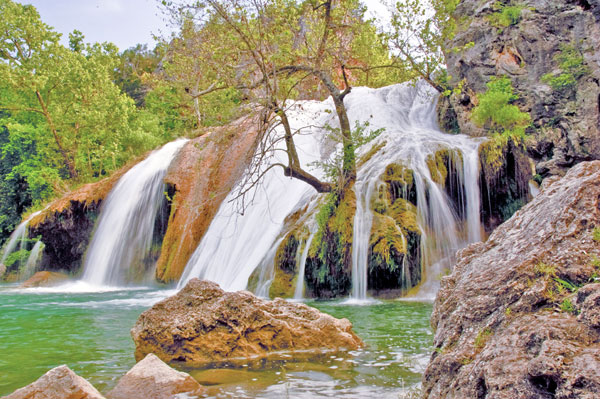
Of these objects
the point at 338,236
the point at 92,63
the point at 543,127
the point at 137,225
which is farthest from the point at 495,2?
the point at 92,63

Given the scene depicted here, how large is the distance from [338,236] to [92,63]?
22.4m

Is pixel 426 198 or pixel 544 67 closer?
pixel 426 198

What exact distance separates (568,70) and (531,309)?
14563 millimetres

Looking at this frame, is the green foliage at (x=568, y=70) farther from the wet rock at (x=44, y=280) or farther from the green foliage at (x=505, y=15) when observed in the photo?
the wet rock at (x=44, y=280)

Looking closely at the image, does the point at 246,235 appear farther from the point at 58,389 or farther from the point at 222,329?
the point at 58,389

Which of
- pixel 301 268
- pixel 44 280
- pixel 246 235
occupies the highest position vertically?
pixel 246 235

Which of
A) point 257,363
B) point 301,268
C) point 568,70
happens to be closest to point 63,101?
point 301,268

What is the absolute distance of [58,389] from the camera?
12.9ft

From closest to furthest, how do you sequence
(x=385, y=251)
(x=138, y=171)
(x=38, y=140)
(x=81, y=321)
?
(x=81, y=321)
(x=385, y=251)
(x=138, y=171)
(x=38, y=140)

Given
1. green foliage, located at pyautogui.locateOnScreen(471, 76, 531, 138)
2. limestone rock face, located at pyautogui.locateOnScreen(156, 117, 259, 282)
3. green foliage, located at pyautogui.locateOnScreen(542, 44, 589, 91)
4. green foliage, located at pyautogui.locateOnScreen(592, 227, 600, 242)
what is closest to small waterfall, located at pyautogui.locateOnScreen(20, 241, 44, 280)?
limestone rock face, located at pyautogui.locateOnScreen(156, 117, 259, 282)

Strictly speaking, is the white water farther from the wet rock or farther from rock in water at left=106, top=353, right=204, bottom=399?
rock in water at left=106, top=353, right=204, bottom=399

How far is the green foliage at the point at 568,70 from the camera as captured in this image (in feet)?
48.1

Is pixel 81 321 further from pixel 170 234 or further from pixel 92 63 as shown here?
pixel 92 63

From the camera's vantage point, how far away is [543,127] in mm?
15047
